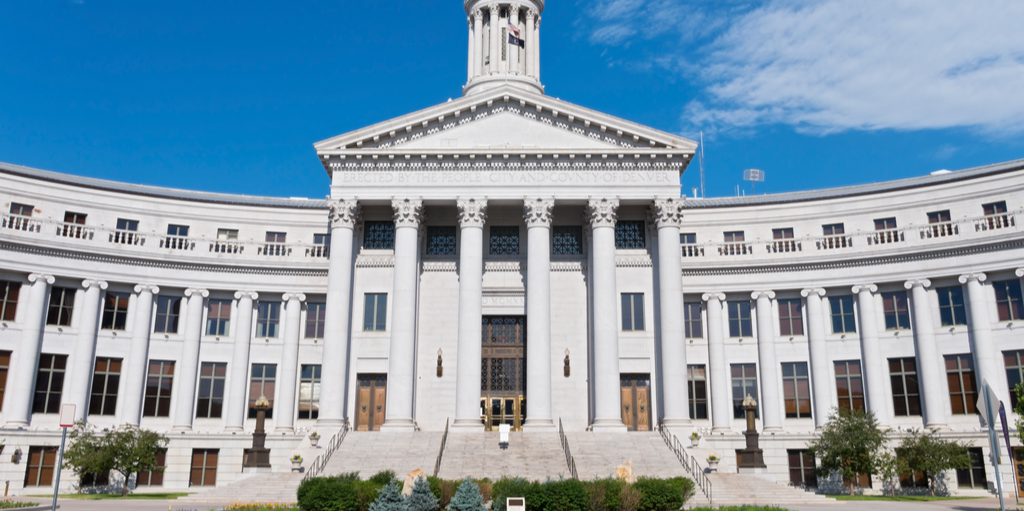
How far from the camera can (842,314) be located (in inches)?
1900

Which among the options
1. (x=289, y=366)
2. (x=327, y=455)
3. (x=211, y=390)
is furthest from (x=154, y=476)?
(x=327, y=455)

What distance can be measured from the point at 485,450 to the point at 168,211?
1026 inches

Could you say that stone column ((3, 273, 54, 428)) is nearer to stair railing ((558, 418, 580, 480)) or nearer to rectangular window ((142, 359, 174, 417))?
rectangular window ((142, 359, 174, 417))

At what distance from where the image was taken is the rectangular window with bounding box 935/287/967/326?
45031 mm

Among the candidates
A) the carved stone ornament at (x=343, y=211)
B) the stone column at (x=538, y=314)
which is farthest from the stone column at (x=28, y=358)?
the stone column at (x=538, y=314)

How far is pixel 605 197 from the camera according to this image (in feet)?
153

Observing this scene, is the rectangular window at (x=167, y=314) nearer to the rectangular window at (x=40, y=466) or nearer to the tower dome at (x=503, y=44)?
the rectangular window at (x=40, y=466)

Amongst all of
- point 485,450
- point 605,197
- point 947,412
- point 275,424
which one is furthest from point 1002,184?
point 275,424

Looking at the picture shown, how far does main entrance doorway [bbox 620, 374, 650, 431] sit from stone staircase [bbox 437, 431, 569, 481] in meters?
6.11

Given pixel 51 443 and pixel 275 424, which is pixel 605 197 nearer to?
pixel 275 424

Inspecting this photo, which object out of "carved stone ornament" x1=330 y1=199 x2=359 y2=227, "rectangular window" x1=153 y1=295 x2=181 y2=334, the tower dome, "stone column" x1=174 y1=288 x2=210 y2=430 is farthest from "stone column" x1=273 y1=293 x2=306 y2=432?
the tower dome

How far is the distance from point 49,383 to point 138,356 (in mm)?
4454

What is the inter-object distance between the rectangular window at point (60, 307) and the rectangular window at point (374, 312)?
15732mm

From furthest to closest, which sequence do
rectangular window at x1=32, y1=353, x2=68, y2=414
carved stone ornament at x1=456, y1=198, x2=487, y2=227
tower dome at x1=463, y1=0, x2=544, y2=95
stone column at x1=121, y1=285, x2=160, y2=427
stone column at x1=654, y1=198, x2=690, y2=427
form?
tower dome at x1=463, y1=0, x2=544, y2=95, carved stone ornament at x1=456, y1=198, x2=487, y2=227, stone column at x1=121, y1=285, x2=160, y2=427, rectangular window at x1=32, y1=353, x2=68, y2=414, stone column at x1=654, y1=198, x2=690, y2=427
